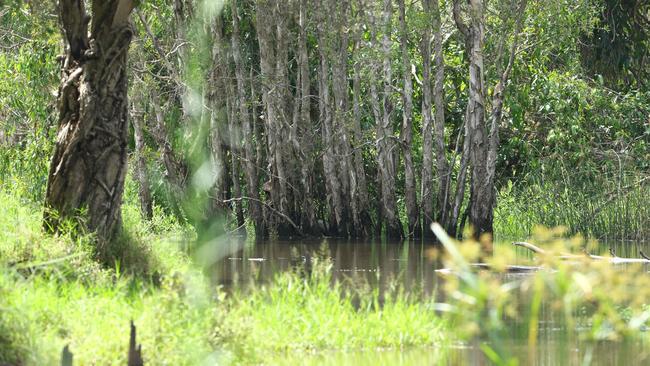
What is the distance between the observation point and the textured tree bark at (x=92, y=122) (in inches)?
500

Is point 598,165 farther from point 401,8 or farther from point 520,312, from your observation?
point 520,312

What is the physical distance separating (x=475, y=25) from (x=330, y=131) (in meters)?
4.19

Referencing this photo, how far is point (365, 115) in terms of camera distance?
3016cm

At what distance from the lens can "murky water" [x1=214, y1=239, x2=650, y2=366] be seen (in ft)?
28.9

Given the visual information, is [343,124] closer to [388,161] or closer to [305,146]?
[388,161]

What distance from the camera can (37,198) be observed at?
2081 centimetres

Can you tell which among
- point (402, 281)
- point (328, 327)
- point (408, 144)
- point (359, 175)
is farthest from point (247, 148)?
point (328, 327)

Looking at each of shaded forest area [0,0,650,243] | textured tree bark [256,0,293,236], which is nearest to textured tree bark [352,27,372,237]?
shaded forest area [0,0,650,243]

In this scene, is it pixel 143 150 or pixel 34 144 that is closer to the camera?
pixel 34 144

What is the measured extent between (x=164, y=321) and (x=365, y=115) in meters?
22.0

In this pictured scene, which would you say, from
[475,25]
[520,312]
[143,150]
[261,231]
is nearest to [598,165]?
[475,25]

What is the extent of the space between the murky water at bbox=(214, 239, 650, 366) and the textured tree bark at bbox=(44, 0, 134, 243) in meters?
1.91

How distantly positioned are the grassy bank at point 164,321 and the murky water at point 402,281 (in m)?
0.26

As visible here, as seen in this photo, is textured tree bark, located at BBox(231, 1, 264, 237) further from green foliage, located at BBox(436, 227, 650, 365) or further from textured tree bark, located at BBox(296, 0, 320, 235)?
green foliage, located at BBox(436, 227, 650, 365)
